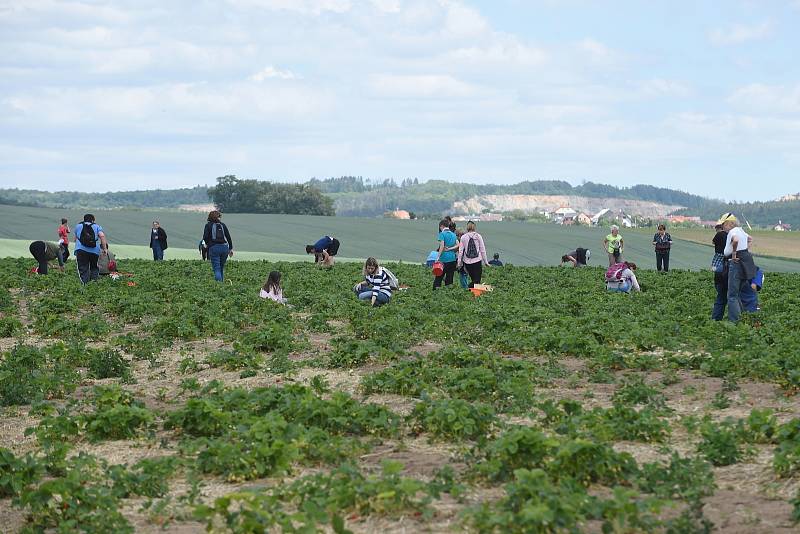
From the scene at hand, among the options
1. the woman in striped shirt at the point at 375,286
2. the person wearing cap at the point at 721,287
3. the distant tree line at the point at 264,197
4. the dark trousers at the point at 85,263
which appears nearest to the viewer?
the person wearing cap at the point at 721,287

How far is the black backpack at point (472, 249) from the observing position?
23781 mm

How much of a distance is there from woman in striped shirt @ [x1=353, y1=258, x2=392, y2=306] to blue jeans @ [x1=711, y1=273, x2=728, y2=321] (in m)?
6.14

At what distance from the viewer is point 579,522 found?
6.24 meters

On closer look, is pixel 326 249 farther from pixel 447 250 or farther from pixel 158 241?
pixel 447 250

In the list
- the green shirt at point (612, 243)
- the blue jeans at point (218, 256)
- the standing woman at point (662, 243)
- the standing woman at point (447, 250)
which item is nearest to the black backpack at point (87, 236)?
the blue jeans at point (218, 256)

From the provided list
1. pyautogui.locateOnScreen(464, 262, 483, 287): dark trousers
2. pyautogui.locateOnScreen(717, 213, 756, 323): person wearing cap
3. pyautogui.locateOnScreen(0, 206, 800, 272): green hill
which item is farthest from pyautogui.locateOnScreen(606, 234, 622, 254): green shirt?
pyautogui.locateOnScreen(0, 206, 800, 272): green hill

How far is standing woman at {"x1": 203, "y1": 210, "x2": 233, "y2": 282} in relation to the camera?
24.6 metres

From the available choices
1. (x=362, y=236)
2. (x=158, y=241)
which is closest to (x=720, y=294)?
(x=158, y=241)

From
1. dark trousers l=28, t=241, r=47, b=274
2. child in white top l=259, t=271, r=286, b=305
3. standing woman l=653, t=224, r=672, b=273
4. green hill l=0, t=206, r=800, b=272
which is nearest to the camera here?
child in white top l=259, t=271, r=286, b=305

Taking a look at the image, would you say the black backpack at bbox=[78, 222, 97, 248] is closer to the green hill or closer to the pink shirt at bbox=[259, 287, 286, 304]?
the pink shirt at bbox=[259, 287, 286, 304]

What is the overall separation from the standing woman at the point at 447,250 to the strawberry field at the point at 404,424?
542cm

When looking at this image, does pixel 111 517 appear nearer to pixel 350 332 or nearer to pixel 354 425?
pixel 354 425

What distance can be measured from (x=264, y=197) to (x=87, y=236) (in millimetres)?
94331

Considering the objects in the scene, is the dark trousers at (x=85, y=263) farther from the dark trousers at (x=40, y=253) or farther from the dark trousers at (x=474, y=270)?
the dark trousers at (x=474, y=270)
